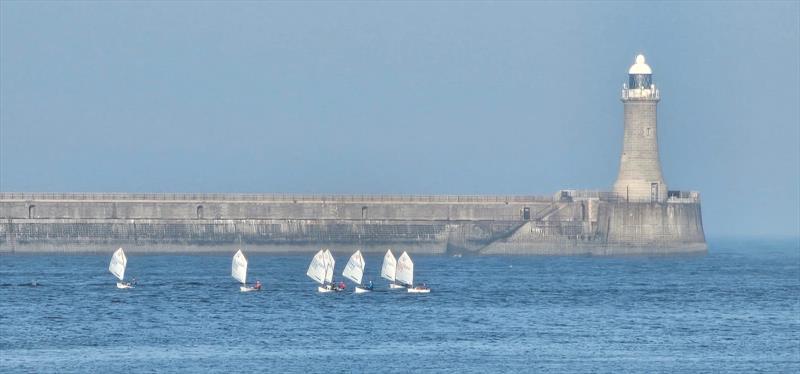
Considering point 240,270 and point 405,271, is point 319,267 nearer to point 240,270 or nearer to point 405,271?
point 240,270

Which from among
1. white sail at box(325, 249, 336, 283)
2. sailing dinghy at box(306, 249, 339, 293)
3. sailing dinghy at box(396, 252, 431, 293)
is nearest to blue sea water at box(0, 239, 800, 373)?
sailing dinghy at box(396, 252, 431, 293)

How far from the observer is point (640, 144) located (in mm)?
156875

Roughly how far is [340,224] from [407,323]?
74463 millimetres

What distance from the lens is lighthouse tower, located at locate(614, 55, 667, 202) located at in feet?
515

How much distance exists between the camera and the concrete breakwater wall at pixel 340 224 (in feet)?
522

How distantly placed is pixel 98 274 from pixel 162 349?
53.5m

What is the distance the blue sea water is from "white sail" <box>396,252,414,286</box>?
1.41 m

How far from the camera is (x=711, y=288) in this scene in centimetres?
11838

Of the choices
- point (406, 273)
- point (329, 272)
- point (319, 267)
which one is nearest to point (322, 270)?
point (319, 267)

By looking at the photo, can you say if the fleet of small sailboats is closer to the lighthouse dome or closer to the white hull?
the white hull

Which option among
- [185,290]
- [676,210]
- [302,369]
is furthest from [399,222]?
[302,369]

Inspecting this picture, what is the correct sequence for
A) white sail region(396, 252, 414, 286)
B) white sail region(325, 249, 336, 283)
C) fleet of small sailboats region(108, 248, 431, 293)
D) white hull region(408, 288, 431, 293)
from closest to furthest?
white hull region(408, 288, 431, 293), fleet of small sailboats region(108, 248, 431, 293), white sail region(325, 249, 336, 283), white sail region(396, 252, 414, 286)

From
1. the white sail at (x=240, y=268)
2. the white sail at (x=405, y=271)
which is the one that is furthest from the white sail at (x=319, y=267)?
the white sail at (x=405, y=271)

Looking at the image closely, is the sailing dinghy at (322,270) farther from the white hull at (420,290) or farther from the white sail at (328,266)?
the white hull at (420,290)
